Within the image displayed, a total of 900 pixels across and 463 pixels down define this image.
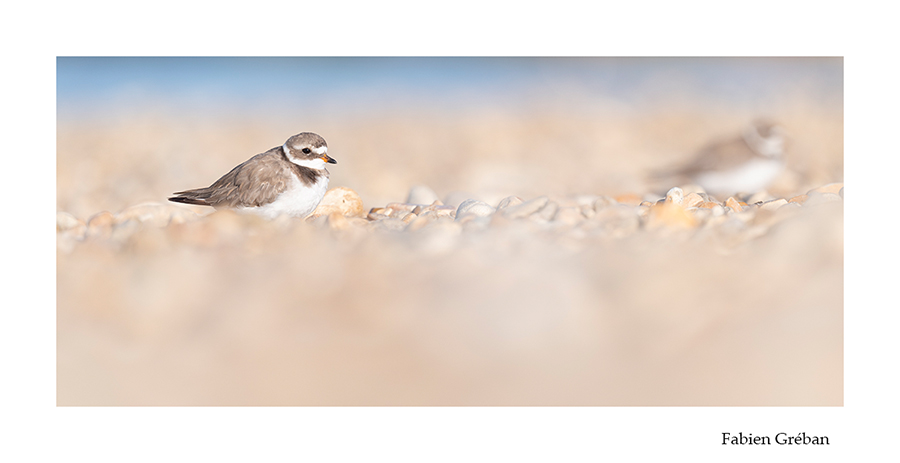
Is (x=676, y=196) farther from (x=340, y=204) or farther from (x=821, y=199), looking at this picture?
(x=340, y=204)

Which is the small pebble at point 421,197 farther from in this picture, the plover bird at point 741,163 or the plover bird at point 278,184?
the plover bird at point 741,163

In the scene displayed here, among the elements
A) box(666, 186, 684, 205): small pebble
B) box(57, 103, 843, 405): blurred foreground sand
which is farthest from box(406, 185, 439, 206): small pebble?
box(57, 103, 843, 405): blurred foreground sand

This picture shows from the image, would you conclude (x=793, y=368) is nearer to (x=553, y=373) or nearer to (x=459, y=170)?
(x=553, y=373)

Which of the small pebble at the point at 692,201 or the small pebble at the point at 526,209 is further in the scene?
the small pebble at the point at 692,201

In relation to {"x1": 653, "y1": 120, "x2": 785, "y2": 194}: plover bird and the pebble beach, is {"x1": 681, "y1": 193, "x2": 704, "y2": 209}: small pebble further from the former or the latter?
{"x1": 653, "y1": 120, "x2": 785, "y2": 194}: plover bird

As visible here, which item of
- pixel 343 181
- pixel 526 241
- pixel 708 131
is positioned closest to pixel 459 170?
pixel 343 181

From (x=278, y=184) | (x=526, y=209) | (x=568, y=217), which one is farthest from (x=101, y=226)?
(x=568, y=217)

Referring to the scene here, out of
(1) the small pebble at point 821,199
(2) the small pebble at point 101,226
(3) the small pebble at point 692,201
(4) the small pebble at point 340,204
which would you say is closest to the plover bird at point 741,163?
(3) the small pebble at point 692,201

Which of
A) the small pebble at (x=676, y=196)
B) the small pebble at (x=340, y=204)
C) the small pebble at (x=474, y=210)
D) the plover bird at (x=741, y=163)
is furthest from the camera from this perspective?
the plover bird at (x=741, y=163)
